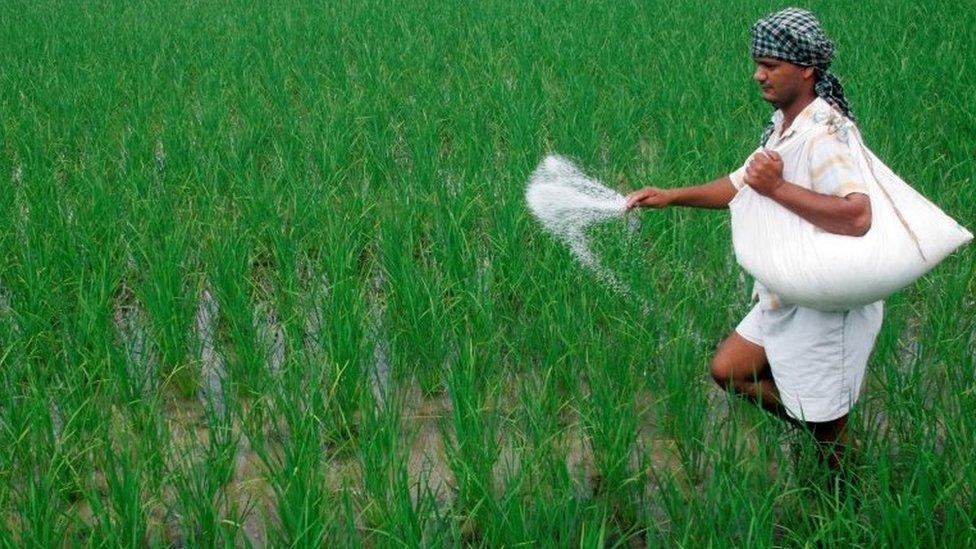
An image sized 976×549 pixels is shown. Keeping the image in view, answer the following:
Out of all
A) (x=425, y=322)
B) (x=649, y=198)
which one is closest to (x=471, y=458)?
(x=649, y=198)

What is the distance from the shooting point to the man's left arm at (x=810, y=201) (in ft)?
5.86

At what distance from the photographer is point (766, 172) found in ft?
6.02

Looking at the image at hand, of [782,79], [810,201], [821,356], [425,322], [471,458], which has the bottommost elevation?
[425,322]

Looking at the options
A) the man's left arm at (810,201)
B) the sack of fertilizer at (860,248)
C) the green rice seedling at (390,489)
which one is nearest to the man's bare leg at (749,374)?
the sack of fertilizer at (860,248)

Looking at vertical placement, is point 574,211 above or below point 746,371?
below

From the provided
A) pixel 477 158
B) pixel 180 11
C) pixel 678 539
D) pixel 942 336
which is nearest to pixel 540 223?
pixel 477 158

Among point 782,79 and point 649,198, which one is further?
point 649,198

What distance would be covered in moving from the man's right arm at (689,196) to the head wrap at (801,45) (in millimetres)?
299

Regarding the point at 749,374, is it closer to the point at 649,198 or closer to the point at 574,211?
the point at 649,198

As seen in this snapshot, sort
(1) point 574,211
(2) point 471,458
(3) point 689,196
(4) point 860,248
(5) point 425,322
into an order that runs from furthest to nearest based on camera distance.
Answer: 1. (1) point 574,211
2. (5) point 425,322
3. (3) point 689,196
4. (2) point 471,458
5. (4) point 860,248

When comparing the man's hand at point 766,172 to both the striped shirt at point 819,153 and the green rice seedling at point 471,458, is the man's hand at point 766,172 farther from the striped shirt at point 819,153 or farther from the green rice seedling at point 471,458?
the green rice seedling at point 471,458

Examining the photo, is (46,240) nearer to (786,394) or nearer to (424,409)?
(424,409)

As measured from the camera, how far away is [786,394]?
1969 mm

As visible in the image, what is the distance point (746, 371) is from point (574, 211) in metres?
0.95
